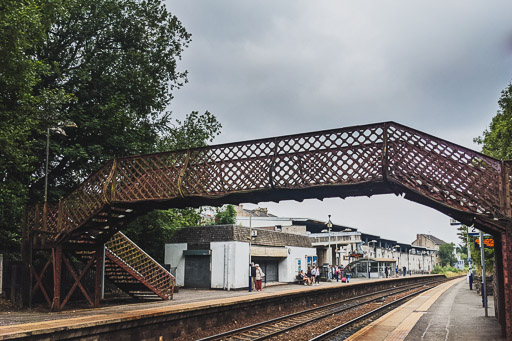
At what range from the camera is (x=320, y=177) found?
11773 mm

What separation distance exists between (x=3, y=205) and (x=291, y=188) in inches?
508

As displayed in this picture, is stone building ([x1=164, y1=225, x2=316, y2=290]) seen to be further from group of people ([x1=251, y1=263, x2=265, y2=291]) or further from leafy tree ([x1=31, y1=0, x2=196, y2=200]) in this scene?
leafy tree ([x1=31, y1=0, x2=196, y2=200])

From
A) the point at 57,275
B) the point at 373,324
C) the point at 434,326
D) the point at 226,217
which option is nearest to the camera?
the point at 434,326

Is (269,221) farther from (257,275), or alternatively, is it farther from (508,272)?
(508,272)

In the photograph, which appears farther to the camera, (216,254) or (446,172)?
(216,254)

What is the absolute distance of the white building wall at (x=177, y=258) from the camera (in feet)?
101

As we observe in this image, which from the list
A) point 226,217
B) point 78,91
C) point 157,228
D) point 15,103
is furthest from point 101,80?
point 226,217

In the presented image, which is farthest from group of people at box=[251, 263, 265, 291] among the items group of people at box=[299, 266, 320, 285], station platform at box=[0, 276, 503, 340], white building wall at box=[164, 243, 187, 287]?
station platform at box=[0, 276, 503, 340]

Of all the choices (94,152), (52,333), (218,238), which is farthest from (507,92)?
(52,333)

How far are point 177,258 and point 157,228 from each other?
3087 millimetres

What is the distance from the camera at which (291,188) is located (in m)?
12.0

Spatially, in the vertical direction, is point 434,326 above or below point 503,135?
below

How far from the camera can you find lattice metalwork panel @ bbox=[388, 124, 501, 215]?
10758 millimetres

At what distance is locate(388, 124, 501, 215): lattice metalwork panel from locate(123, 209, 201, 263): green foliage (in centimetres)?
1837
